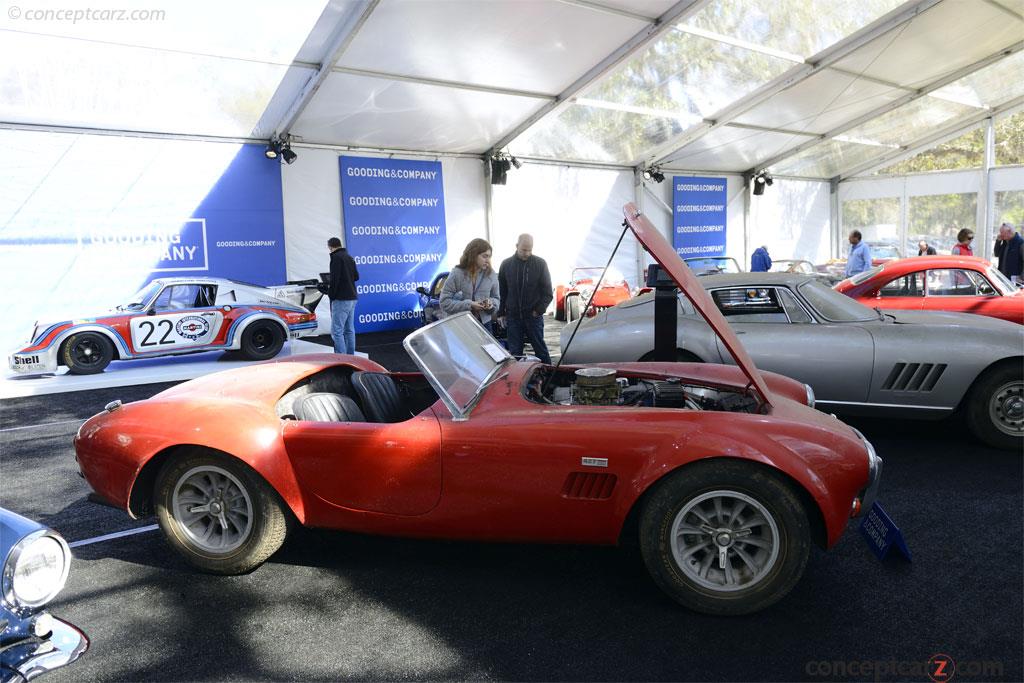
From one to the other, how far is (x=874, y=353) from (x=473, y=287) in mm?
3326

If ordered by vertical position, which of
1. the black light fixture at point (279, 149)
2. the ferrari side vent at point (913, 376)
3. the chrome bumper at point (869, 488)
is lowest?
the chrome bumper at point (869, 488)

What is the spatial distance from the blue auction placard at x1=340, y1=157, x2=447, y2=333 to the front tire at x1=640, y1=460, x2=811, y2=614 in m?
10.8

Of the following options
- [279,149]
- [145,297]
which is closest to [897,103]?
[279,149]

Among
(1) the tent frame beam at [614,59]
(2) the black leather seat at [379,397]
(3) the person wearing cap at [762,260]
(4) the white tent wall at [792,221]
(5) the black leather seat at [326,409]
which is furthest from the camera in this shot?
(4) the white tent wall at [792,221]

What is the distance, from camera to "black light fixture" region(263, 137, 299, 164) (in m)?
11.2

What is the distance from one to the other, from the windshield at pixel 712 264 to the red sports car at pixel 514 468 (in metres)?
10.7

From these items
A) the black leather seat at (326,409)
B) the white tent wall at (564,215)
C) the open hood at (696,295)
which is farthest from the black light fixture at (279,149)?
the open hood at (696,295)

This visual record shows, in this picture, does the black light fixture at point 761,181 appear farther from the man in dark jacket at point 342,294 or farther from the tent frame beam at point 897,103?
the man in dark jacket at point 342,294

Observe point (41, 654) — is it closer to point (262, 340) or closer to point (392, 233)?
point (262, 340)

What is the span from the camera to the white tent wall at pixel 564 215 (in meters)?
14.6

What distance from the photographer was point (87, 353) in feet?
27.5

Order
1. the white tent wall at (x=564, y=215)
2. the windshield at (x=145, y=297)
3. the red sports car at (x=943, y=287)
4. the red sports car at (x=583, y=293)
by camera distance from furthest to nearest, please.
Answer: the white tent wall at (x=564, y=215)
the red sports car at (x=583, y=293)
the windshield at (x=145, y=297)
the red sports car at (x=943, y=287)

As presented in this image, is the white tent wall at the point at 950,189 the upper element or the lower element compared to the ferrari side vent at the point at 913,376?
upper

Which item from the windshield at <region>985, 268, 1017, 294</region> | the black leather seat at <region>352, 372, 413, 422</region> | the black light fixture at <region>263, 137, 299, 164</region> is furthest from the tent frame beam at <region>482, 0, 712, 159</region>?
the black leather seat at <region>352, 372, 413, 422</region>
